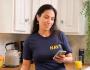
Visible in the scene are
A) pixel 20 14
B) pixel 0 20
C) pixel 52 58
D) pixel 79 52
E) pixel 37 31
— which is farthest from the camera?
pixel 79 52

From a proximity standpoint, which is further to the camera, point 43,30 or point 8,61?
point 8,61

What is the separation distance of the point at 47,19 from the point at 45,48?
229 millimetres

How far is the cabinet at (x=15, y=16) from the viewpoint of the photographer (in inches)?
100

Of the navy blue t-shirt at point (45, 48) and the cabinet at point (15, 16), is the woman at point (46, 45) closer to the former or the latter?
the navy blue t-shirt at point (45, 48)

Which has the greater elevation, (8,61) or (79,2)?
(79,2)

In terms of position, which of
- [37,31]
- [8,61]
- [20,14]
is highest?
[20,14]

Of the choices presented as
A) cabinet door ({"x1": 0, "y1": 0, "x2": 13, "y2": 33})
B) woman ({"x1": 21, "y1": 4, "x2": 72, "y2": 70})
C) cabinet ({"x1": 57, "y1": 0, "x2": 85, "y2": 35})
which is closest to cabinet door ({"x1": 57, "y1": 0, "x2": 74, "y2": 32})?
cabinet ({"x1": 57, "y1": 0, "x2": 85, "y2": 35})

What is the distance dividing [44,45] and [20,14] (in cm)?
96

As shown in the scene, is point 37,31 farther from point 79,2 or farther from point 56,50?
point 79,2

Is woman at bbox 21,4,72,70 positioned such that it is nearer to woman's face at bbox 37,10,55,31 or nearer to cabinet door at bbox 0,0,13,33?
woman's face at bbox 37,10,55,31

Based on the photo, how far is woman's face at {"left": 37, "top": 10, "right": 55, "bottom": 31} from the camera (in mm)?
1883

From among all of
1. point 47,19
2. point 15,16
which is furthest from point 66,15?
point 47,19

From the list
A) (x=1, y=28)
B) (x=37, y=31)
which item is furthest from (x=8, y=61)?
(x=37, y=31)

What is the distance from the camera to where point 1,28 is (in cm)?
252
